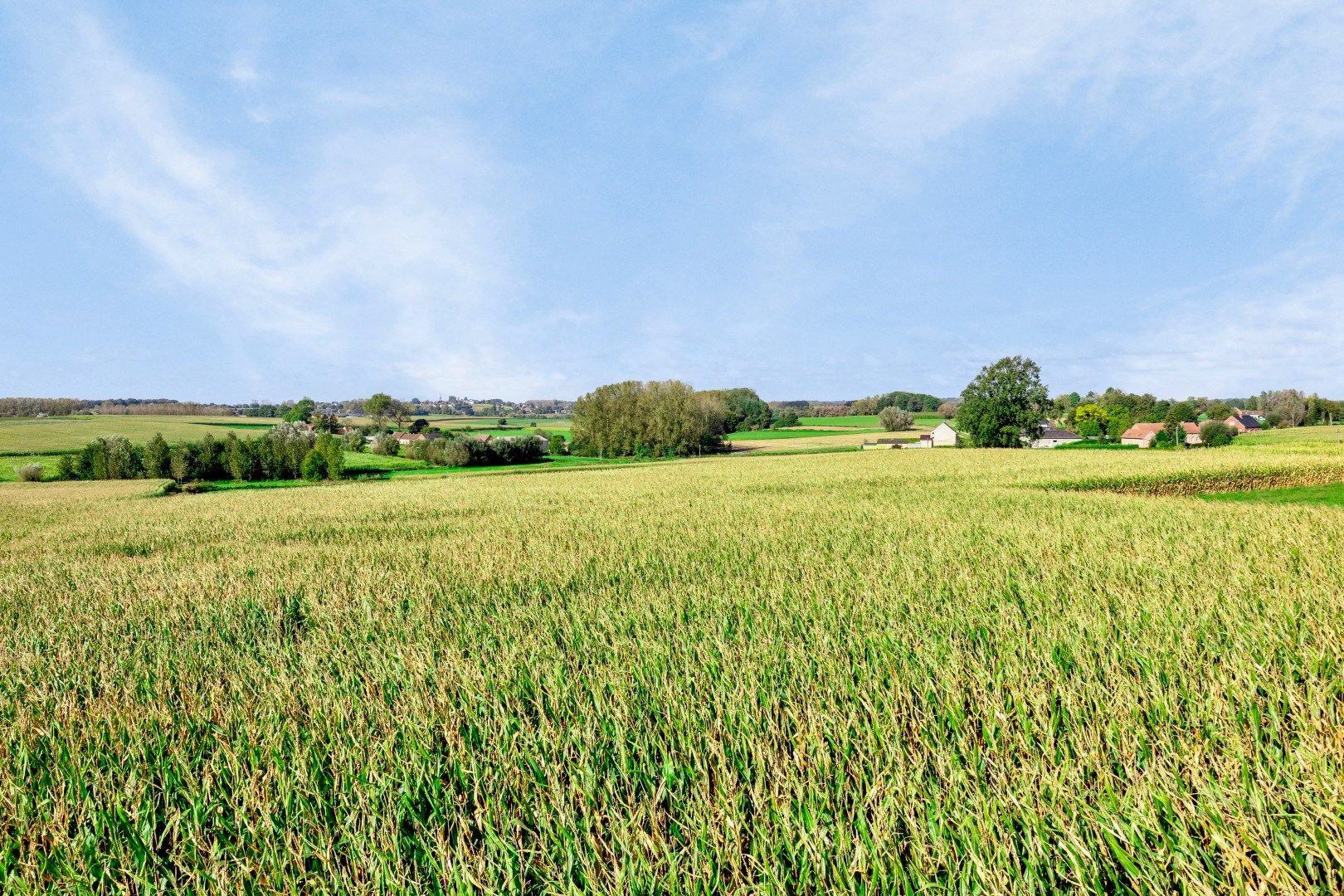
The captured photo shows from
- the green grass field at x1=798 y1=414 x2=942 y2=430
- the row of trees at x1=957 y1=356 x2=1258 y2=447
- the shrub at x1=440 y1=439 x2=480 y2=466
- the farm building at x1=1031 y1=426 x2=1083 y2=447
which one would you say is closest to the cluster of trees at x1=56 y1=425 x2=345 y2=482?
the shrub at x1=440 y1=439 x2=480 y2=466

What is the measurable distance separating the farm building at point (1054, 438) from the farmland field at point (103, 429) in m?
115

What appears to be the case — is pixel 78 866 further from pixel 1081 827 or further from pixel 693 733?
pixel 1081 827

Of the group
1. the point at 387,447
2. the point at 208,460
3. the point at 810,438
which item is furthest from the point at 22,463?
the point at 810,438

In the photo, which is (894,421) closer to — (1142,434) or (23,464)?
(1142,434)

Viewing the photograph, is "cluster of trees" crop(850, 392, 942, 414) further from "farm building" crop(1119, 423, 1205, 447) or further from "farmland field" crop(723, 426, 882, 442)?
"farm building" crop(1119, 423, 1205, 447)

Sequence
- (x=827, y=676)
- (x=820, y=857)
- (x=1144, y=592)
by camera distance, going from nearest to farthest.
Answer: (x=820, y=857)
(x=827, y=676)
(x=1144, y=592)

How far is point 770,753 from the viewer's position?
301 centimetres

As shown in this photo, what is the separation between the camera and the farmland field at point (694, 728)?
240cm

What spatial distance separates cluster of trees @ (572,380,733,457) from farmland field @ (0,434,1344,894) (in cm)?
7038

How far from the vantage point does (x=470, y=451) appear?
6619 centimetres


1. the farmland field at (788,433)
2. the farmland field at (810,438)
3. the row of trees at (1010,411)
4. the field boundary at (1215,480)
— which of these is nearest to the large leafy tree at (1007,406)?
the row of trees at (1010,411)

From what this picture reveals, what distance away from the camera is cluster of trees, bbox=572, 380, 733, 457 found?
79.4 metres

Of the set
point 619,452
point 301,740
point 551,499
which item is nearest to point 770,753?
point 301,740

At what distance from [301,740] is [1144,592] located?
7.98 meters
